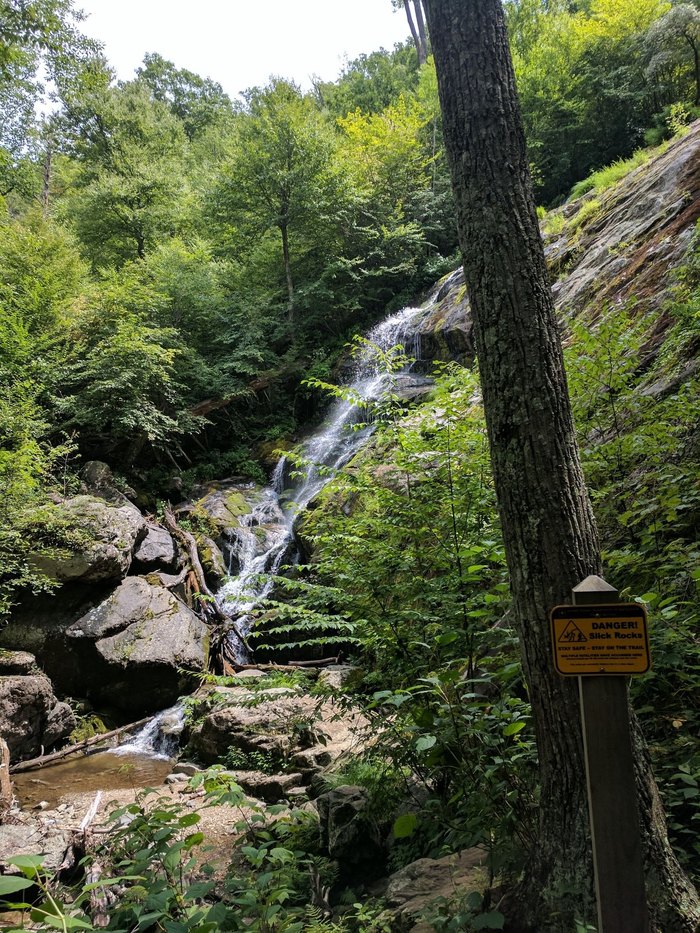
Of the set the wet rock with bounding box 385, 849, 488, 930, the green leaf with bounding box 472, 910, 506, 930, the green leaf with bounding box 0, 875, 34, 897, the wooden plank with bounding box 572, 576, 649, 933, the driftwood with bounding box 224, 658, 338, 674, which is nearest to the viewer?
the green leaf with bounding box 0, 875, 34, 897

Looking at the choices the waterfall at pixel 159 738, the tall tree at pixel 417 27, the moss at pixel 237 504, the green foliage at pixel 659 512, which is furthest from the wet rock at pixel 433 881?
the tall tree at pixel 417 27

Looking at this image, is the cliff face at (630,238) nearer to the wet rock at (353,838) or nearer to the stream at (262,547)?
the stream at (262,547)

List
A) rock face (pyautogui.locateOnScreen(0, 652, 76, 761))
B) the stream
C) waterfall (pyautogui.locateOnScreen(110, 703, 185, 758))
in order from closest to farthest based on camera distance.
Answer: the stream → rock face (pyautogui.locateOnScreen(0, 652, 76, 761)) → waterfall (pyautogui.locateOnScreen(110, 703, 185, 758))

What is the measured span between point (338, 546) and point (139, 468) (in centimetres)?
1209

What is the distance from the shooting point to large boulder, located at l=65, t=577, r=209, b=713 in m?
8.08

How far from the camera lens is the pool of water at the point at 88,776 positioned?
19.5 ft

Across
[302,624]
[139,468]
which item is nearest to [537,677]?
[302,624]

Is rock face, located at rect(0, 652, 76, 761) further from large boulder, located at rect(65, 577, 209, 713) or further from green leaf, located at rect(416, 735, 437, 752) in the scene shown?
green leaf, located at rect(416, 735, 437, 752)

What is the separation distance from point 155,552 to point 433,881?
8913 millimetres

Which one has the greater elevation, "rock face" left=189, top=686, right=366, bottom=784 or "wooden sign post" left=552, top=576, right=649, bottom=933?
"wooden sign post" left=552, top=576, right=649, bottom=933

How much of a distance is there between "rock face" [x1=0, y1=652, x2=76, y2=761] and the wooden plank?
7.77m

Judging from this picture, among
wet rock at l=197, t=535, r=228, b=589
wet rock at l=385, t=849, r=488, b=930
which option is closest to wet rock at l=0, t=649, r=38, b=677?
wet rock at l=197, t=535, r=228, b=589

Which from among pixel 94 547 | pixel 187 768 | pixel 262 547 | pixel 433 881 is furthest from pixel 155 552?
pixel 433 881

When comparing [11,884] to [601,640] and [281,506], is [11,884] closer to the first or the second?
[601,640]
